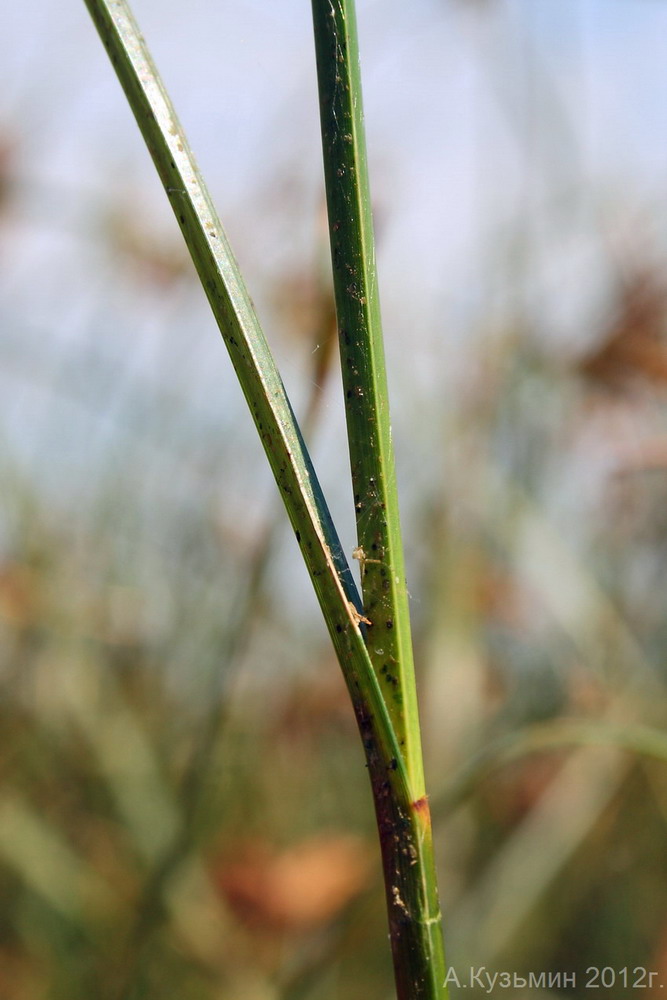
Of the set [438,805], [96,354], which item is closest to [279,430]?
[438,805]

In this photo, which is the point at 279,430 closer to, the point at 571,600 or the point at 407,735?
the point at 407,735

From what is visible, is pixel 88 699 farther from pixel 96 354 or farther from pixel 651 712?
pixel 651 712

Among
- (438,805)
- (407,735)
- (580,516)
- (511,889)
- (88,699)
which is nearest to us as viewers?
(407,735)

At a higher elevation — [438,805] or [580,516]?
[580,516]

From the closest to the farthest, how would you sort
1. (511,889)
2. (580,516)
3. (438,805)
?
(438,805) → (511,889) → (580,516)

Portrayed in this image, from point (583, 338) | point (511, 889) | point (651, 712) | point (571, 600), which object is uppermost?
point (583, 338)

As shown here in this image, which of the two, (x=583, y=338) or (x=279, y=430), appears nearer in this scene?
(x=279, y=430)
